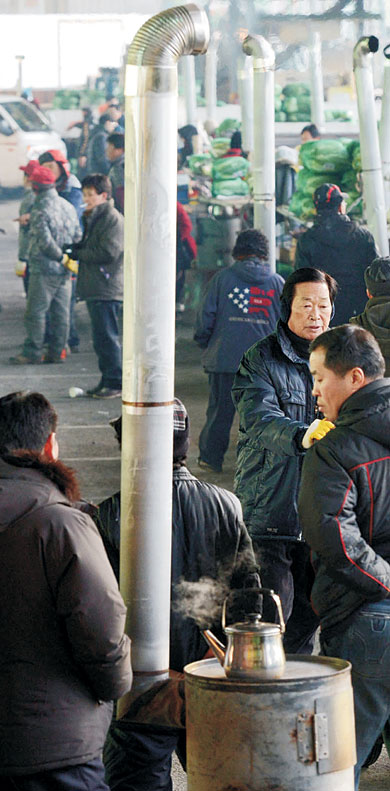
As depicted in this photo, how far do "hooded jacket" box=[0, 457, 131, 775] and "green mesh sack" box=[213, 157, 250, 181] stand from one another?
49.4 feet

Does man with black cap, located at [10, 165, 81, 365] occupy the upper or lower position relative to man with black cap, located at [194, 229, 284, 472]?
upper

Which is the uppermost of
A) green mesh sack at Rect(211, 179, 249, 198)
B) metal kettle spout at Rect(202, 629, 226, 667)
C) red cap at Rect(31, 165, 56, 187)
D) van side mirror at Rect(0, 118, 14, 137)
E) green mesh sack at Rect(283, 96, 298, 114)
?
green mesh sack at Rect(283, 96, 298, 114)

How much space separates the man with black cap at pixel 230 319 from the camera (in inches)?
394

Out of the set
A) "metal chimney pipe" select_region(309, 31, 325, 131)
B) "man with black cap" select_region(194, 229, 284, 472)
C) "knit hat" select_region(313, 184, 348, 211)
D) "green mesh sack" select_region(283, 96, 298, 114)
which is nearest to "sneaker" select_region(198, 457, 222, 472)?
"man with black cap" select_region(194, 229, 284, 472)

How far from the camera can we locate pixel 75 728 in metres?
3.71

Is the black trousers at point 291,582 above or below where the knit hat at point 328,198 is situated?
below

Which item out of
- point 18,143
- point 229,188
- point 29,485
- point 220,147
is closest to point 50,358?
point 229,188

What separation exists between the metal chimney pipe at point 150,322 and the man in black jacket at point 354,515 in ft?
1.66

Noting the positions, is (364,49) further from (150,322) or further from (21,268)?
(150,322)

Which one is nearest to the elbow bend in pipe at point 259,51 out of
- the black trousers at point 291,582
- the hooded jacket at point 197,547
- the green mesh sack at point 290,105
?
the black trousers at point 291,582

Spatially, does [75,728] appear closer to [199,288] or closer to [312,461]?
[312,461]

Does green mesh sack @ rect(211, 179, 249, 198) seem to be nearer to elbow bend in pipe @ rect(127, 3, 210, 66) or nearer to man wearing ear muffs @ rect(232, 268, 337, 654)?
man wearing ear muffs @ rect(232, 268, 337, 654)

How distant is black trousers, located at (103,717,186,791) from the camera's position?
174 inches

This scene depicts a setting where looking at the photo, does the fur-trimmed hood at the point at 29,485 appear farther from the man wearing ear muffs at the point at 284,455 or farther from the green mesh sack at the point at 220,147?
the green mesh sack at the point at 220,147
